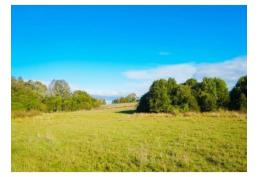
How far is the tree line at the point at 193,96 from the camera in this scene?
851cm

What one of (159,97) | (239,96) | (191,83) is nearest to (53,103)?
(159,97)

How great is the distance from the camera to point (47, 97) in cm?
1098

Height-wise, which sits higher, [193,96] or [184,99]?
[193,96]

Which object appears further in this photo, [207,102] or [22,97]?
[207,102]

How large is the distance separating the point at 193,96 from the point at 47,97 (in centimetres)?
568

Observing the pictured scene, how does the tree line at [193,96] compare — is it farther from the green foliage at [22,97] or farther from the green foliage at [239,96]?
the green foliage at [22,97]

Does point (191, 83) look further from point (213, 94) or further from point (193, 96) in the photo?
point (213, 94)

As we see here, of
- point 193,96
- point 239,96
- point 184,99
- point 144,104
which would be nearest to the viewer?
point 239,96

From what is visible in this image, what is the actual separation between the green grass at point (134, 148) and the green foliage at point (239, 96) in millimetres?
932

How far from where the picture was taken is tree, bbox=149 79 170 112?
1042cm

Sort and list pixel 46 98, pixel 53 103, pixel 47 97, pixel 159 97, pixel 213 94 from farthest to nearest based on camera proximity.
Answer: pixel 53 103
pixel 47 97
pixel 46 98
pixel 159 97
pixel 213 94

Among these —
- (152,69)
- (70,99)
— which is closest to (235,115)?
(152,69)

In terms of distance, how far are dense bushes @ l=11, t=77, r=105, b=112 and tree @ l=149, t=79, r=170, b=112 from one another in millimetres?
2884
